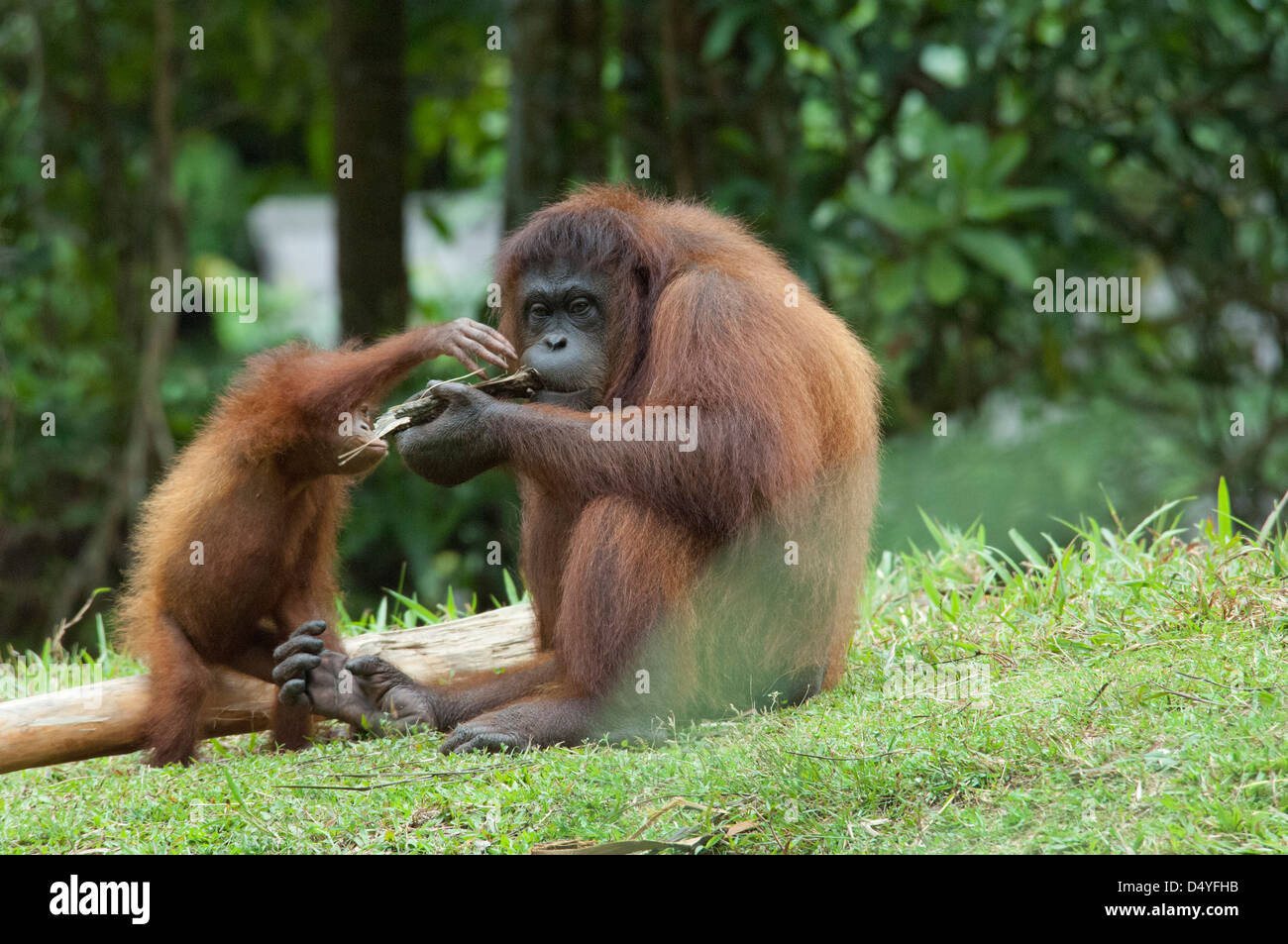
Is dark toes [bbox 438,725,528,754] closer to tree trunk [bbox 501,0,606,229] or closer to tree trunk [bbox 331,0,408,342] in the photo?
tree trunk [bbox 501,0,606,229]

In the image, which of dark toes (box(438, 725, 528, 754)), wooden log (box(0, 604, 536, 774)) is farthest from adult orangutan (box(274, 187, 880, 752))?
wooden log (box(0, 604, 536, 774))

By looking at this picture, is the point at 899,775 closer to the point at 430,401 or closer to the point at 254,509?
the point at 430,401

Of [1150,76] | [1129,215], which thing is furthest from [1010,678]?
A: [1129,215]

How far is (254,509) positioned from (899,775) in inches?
108

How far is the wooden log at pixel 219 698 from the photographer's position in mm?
4906

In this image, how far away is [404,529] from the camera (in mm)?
8688

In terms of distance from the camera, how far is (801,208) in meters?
8.93

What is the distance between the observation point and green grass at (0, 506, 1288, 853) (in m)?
3.58

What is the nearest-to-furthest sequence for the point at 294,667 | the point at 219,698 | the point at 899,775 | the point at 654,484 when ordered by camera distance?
the point at 899,775
the point at 654,484
the point at 294,667
the point at 219,698

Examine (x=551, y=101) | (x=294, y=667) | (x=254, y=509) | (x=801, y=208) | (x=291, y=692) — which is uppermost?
(x=551, y=101)

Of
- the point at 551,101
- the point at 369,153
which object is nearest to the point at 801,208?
the point at 551,101

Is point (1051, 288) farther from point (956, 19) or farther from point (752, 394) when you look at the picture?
point (752, 394)

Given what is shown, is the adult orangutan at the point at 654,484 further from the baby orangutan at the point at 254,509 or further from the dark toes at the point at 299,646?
the baby orangutan at the point at 254,509

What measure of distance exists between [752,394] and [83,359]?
7.32m
